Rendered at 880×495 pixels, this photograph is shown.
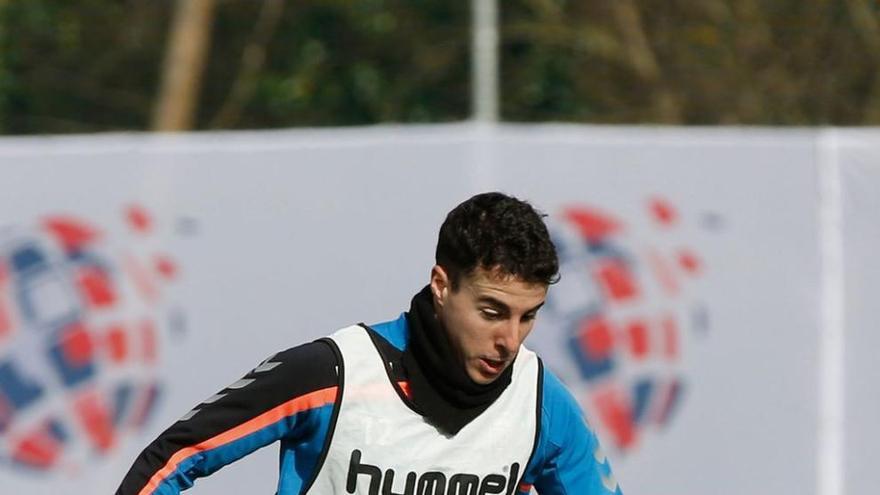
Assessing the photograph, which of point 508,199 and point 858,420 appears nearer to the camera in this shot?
point 508,199

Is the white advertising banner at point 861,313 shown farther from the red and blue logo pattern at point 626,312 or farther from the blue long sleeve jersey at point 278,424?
the blue long sleeve jersey at point 278,424

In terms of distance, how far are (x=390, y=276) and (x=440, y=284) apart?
3.44 meters

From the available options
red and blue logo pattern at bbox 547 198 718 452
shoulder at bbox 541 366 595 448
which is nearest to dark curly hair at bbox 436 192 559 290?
shoulder at bbox 541 366 595 448

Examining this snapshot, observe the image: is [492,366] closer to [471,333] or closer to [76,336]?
[471,333]

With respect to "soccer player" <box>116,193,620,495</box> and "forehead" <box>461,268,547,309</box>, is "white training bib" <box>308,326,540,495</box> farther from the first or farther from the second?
"forehead" <box>461,268,547,309</box>

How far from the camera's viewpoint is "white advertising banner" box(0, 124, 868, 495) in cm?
701

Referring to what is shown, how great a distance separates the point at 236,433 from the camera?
3.80 m

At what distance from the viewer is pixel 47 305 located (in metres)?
6.95

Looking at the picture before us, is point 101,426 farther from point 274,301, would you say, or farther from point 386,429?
point 386,429

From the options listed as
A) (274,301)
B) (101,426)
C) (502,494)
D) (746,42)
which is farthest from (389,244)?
(502,494)

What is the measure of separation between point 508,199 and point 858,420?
4305 millimetres

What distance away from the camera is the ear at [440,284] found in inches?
153

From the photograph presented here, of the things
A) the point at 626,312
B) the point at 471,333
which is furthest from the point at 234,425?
the point at 626,312

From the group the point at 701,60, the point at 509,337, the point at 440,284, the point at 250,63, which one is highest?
the point at 250,63
